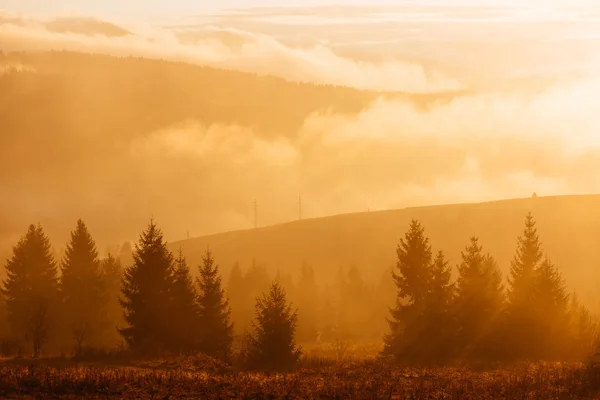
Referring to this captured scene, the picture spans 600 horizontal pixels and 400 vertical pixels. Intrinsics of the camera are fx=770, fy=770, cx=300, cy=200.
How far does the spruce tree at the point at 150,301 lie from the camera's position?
1919 inches

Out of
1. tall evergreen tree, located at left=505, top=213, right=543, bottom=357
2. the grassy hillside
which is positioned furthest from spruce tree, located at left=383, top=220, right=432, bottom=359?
the grassy hillside

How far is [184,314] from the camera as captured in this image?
166ft

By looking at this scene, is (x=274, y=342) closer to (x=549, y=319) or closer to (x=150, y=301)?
(x=150, y=301)

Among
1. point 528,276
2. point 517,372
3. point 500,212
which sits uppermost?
point 500,212

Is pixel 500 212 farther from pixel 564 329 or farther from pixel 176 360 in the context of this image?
pixel 176 360

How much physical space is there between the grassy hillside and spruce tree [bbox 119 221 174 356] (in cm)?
9509

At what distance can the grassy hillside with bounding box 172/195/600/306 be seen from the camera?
5861 inches

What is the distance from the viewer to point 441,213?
185m

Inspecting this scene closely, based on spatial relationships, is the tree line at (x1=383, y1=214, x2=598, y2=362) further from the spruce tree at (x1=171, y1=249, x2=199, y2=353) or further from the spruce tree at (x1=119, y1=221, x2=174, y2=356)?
the spruce tree at (x1=119, y1=221, x2=174, y2=356)

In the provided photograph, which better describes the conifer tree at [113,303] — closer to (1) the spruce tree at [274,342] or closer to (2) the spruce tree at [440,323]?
(1) the spruce tree at [274,342]

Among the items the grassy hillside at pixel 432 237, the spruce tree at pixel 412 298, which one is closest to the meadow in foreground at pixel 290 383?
the spruce tree at pixel 412 298

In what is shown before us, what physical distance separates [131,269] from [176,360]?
12.9 m

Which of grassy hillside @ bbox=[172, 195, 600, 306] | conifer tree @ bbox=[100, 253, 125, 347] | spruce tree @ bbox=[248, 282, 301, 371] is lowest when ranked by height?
spruce tree @ bbox=[248, 282, 301, 371]

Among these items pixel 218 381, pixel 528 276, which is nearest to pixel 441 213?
pixel 528 276
